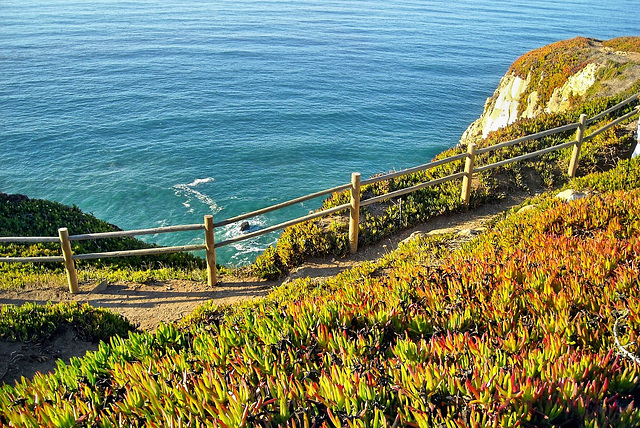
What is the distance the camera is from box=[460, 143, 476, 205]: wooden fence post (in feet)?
32.3

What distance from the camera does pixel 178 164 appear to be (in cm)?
3155

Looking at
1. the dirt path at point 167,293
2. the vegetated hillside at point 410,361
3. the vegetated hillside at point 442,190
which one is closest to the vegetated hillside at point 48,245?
the dirt path at point 167,293

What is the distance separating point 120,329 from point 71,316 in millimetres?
738

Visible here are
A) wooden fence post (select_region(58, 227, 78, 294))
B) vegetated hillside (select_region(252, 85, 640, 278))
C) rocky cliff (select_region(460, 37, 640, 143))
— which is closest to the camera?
wooden fence post (select_region(58, 227, 78, 294))

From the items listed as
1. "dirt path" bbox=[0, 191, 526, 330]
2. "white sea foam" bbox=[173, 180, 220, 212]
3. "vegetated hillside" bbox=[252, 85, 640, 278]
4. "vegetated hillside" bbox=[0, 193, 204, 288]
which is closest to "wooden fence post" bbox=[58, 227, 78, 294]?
"dirt path" bbox=[0, 191, 526, 330]

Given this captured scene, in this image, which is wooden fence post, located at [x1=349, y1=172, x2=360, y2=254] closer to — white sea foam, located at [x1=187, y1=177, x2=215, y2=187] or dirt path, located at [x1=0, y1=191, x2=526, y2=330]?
dirt path, located at [x1=0, y1=191, x2=526, y2=330]

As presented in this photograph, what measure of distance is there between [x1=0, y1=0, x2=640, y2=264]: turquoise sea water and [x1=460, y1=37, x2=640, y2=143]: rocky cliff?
Result: 6.26 m

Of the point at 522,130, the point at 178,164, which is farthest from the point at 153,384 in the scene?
the point at 178,164

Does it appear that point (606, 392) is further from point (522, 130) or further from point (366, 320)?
point (522, 130)

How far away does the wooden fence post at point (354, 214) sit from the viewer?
8.69 meters

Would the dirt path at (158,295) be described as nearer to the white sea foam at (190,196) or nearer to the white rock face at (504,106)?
the white sea foam at (190,196)

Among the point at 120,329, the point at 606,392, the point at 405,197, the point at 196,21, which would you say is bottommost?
the point at 120,329

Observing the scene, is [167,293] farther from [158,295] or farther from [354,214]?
[354,214]

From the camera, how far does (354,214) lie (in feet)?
29.8
